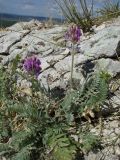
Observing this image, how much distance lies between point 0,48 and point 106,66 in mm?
1984

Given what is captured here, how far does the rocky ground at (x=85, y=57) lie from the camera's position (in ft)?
13.2

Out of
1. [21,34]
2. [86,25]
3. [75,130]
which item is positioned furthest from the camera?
[21,34]

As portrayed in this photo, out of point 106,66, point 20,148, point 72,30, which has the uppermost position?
point 72,30

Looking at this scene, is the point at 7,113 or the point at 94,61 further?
the point at 94,61

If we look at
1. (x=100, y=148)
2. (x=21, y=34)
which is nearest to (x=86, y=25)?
(x=21, y=34)

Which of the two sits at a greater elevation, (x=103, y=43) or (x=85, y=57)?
(x=103, y=43)

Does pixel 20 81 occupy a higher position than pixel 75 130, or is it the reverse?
pixel 20 81

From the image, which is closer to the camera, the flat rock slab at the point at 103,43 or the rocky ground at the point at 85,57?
the rocky ground at the point at 85,57

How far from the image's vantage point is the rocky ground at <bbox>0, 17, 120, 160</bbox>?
4036 millimetres

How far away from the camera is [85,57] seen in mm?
5023

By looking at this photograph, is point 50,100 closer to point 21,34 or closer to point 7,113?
point 7,113

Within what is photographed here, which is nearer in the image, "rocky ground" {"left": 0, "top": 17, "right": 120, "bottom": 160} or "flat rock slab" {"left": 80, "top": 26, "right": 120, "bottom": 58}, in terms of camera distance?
"rocky ground" {"left": 0, "top": 17, "right": 120, "bottom": 160}

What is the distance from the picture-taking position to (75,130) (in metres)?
4.11

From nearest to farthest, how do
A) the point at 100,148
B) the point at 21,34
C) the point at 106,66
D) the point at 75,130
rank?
the point at 100,148 → the point at 75,130 → the point at 106,66 → the point at 21,34
